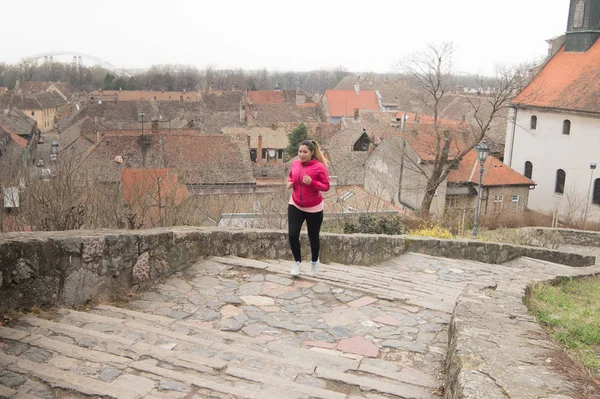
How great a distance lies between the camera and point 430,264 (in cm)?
982

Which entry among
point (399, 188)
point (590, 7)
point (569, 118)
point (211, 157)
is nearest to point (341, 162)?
point (399, 188)

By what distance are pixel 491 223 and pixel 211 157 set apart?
17.9 m

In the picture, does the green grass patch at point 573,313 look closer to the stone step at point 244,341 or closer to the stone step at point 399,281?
the stone step at point 399,281

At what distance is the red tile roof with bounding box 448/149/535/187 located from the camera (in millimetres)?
31936

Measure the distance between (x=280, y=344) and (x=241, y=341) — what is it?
0.35 metres

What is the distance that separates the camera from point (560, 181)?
116 ft

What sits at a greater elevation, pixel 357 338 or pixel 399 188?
pixel 357 338

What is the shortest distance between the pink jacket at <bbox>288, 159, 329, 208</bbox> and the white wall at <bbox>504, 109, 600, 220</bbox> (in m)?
27.1

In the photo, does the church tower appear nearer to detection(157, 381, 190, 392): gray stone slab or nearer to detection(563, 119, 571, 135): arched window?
detection(563, 119, 571, 135): arched window

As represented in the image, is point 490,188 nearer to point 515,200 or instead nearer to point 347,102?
point 515,200

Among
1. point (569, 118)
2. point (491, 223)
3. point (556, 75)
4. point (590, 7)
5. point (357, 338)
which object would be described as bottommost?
point (491, 223)

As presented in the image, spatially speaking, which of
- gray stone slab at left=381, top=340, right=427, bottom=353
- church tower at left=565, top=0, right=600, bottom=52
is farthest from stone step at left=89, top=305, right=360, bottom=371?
church tower at left=565, top=0, right=600, bottom=52

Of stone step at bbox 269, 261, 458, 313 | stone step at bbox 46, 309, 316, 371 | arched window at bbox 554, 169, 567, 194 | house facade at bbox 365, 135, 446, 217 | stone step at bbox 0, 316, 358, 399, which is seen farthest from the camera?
arched window at bbox 554, 169, 567, 194

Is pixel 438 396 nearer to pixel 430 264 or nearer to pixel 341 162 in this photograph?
pixel 430 264
